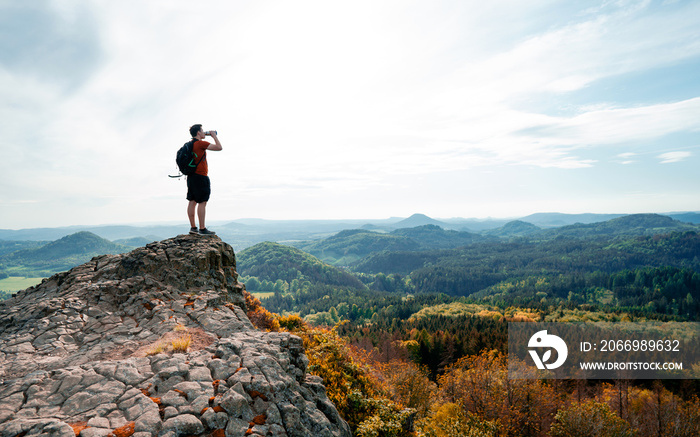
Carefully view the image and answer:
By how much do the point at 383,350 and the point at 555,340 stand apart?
26.9m

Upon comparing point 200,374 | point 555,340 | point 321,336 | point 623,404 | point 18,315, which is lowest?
point 623,404

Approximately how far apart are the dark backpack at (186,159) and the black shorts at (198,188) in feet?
1.23

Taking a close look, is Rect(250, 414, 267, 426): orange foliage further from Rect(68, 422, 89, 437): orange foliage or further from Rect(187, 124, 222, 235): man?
Rect(187, 124, 222, 235): man

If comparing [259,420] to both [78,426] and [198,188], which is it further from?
[198,188]

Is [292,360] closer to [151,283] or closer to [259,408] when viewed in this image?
[259,408]

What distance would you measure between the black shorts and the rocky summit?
210 centimetres

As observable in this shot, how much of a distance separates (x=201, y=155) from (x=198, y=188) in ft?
4.48

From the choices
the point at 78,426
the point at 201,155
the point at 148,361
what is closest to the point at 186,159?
the point at 201,155

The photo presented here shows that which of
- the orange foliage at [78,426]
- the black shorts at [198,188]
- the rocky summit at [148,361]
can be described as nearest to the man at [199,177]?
the black shorts at [198,188]

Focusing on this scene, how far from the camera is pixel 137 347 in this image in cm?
795

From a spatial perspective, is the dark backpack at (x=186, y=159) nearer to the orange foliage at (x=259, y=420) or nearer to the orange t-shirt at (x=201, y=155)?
the orange t-shirt at (x=201, y=155)

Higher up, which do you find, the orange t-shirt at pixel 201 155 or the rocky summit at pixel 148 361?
the orange t-shirt at pixel 201 155

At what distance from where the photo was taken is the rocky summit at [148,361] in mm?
5336

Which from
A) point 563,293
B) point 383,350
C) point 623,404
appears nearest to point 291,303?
point 383,350
